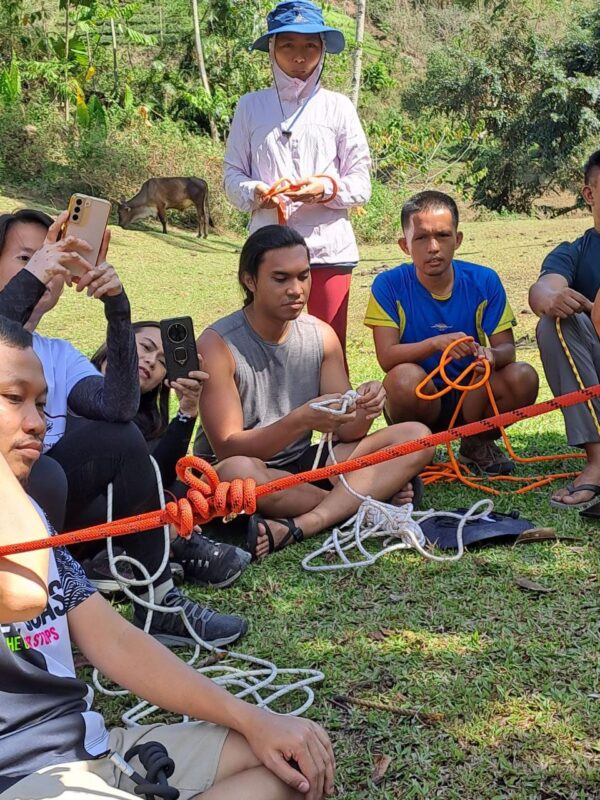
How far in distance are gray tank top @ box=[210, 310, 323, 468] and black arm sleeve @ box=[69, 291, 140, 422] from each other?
843mm

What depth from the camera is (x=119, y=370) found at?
2.70 metres

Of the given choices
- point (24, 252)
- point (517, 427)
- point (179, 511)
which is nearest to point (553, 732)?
point (179, 511)

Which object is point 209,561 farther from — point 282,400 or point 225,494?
point 225,494

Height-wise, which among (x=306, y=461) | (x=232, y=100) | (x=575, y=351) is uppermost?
(x=232, y=100)

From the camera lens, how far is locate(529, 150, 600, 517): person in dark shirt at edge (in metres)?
3.64

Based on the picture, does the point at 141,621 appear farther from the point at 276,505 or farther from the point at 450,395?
the point at 450,395

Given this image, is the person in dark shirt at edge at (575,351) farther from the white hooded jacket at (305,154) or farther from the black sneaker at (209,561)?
the black sneaker at (209,561)

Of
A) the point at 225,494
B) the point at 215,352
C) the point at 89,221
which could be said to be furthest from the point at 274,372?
the point at 225,494

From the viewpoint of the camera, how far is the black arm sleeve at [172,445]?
3.08 meters

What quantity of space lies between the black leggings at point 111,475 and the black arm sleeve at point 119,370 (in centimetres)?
5

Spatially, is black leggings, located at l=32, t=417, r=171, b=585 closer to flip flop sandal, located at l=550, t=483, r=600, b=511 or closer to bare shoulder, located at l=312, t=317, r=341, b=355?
bare shoulder, located at l=312, t=317, r=341, b=355

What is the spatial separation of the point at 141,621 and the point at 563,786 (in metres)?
1.22

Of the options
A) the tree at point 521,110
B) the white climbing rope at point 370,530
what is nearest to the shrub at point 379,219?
the tree at point 521,110

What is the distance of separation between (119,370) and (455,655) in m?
1.19
